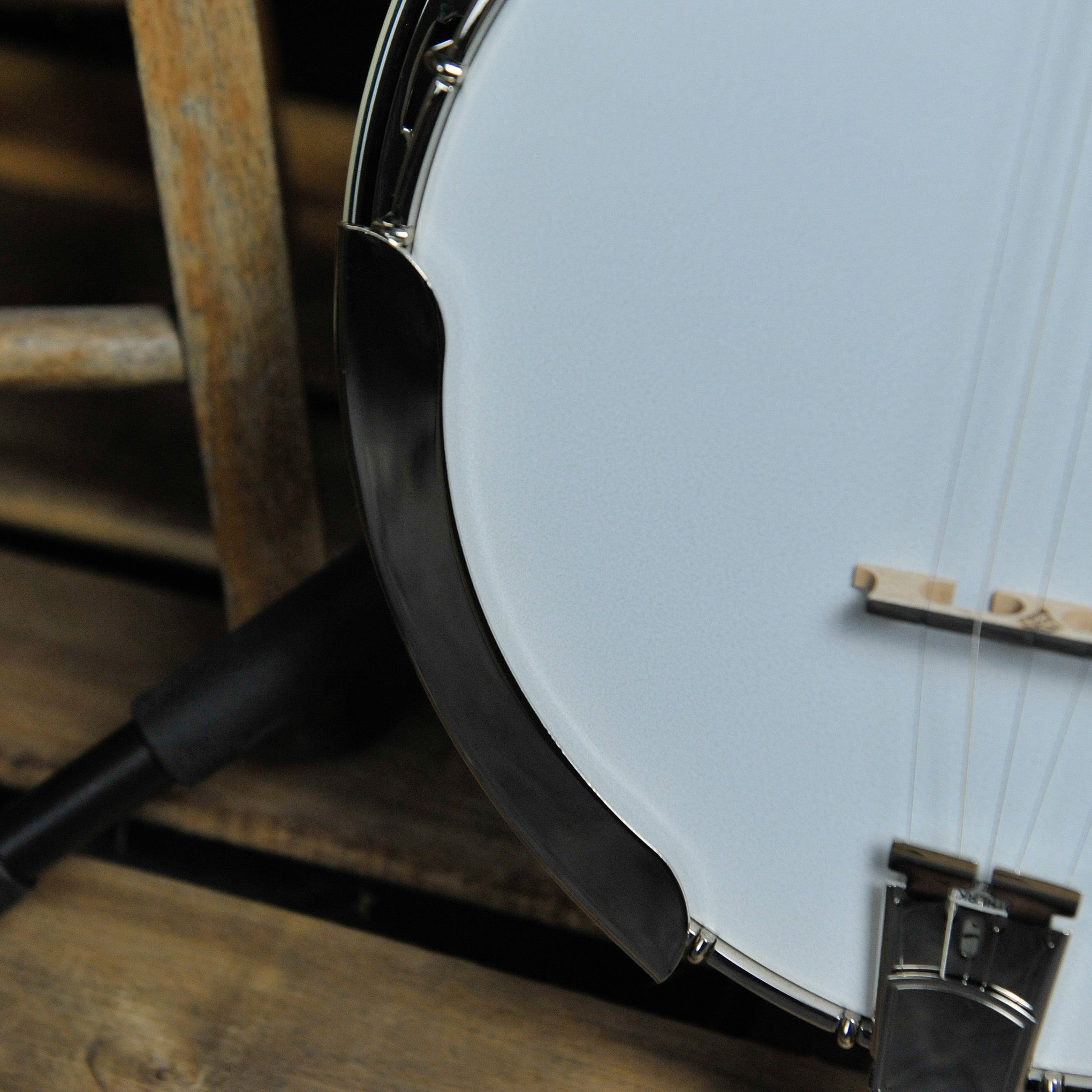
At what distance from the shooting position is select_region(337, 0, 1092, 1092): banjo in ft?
0.93

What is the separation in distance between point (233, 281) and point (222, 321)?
19 mm

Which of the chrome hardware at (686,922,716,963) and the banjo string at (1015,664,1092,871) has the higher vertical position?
the banjo string at (1015,664,1092,871)

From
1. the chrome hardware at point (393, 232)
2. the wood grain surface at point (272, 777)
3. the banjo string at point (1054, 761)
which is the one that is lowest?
the wood grain surface at point (272, 777)

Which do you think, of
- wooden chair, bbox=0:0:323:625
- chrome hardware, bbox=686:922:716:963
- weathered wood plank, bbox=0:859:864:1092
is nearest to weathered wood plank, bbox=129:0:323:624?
wooden chair, bbox=0:0:323:625

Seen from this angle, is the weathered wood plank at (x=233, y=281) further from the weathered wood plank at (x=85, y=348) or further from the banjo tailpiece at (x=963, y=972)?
the banjo tailpiece at (x=963, y=972)

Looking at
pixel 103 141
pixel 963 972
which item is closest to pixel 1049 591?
pixel 963 972

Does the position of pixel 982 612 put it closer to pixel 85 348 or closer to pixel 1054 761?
pixel 1054 761

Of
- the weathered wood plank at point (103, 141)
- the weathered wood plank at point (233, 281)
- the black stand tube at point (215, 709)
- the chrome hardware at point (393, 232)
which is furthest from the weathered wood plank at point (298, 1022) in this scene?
the weathered wood plank at point (103, 141)

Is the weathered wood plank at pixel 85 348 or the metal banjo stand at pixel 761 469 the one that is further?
the weathered wood plank at pixel 85 348

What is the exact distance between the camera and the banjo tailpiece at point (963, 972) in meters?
0.34

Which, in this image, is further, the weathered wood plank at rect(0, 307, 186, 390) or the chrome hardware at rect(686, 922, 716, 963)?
the weathered wood plank at rect(0, 307, 186, 390)

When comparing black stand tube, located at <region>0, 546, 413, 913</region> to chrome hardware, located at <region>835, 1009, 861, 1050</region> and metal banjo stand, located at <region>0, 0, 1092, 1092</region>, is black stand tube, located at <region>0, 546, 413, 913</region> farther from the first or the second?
chrome hardware, located at <region>835, 1009, 861, 1050</region>

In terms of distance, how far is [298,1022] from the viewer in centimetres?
48

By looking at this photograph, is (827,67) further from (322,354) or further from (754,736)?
(322,354)
